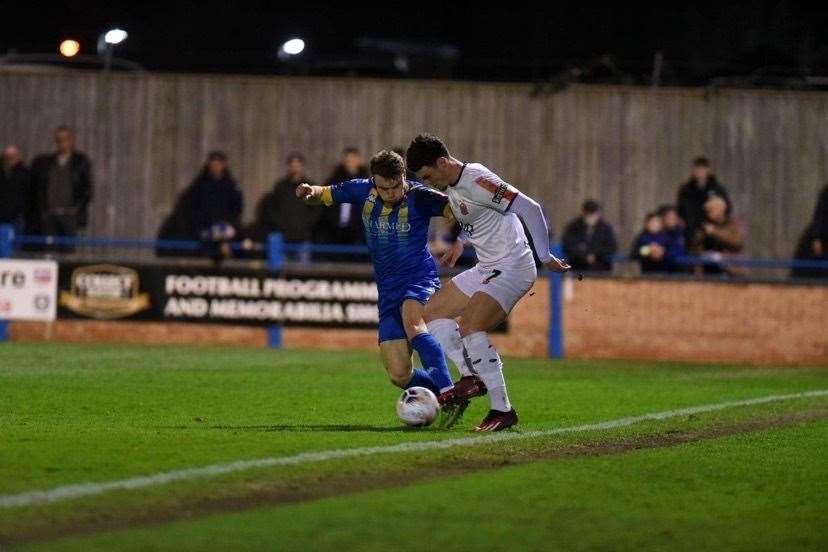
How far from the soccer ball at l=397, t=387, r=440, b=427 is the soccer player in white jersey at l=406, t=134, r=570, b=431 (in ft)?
0.73

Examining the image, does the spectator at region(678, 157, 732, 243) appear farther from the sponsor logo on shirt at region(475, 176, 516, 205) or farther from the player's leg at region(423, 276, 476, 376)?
the sponsor logo on shirt at region(475, 176, 516, 205)

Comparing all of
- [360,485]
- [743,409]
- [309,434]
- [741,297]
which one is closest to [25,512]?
[360,485]

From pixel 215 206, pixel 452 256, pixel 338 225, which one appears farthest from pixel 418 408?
pixel 215 206

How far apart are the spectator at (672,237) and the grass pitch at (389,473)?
604 cm

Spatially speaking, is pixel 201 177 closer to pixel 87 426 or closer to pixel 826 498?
pixel 87 426

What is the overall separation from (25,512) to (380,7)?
2282 centimetres

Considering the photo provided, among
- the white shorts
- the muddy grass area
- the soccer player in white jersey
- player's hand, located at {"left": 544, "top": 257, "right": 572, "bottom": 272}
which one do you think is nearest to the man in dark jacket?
the soccer player in white jersey

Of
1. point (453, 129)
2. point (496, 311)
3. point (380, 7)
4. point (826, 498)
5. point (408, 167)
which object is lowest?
point (826, 498)

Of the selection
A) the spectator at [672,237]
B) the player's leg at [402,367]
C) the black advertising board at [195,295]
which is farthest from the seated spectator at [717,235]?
the player's leg at [402,367]

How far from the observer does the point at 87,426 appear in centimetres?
1012

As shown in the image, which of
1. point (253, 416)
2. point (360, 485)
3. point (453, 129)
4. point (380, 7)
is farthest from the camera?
point (380, 7)

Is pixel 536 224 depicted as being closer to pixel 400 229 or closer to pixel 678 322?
pixel 400 229

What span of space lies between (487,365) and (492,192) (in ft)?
3.66

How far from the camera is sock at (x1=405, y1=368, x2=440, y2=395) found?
10.7 metres
